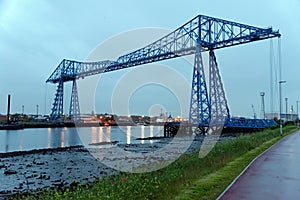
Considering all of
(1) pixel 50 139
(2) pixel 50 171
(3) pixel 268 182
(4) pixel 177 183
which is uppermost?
(3) pixel 268 182

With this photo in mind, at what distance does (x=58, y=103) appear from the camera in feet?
298

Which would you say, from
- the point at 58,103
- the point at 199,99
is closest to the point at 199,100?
the point at 199,99

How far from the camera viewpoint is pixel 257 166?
11.6 metres

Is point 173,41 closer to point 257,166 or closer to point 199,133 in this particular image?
point 199,133

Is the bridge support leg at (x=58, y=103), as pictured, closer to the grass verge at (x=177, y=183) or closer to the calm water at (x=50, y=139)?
the calm water at (x=50, y=139)

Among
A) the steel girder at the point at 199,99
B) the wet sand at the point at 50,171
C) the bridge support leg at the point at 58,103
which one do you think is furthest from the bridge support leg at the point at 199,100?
the bridge support leg at the point at 58,103

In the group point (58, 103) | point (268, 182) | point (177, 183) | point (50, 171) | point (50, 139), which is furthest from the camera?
point (58, 103)

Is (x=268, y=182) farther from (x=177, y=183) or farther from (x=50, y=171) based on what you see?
(x=50, y=171)

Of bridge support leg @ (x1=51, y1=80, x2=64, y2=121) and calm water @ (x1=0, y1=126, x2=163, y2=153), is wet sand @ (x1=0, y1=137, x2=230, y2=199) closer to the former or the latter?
calm water @ (x1=0, y1=126, x2=163, y2=153)

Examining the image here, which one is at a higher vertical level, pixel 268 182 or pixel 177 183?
pixel 268 182

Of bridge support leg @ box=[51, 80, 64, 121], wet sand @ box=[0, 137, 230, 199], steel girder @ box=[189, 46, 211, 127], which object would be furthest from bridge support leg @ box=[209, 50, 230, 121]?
bridge support leg @ box=[51, 80, 64, 121]

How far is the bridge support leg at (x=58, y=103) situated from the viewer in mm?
89188

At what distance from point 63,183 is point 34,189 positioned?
158 centimetres

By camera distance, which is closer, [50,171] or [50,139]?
[50,171]
